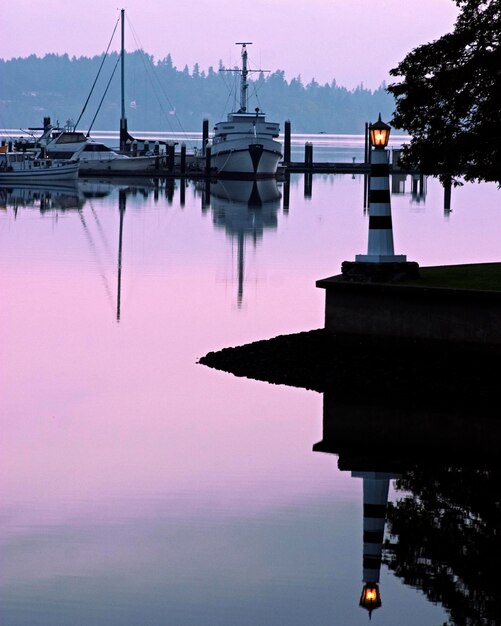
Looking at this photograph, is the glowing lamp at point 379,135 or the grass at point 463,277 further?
the glowing lamp at point 379,135

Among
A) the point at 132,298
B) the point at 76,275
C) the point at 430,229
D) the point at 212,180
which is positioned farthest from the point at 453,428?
Answer: the point at 212,180

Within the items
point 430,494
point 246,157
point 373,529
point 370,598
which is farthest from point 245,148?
point 370,598

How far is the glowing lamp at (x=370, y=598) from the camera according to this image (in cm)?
1028

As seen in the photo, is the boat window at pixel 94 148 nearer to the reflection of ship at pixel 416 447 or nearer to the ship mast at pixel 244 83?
the ship mast at pixel 244 83

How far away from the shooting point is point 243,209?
65.6 metres

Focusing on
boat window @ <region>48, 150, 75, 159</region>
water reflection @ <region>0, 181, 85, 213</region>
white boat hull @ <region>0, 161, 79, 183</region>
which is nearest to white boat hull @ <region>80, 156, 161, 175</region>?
boat window @ <region>48, 150, 75, 159</region>

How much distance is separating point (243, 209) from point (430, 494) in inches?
2066

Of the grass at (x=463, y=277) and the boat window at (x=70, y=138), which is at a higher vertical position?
the boat window at (x=70, y=138)

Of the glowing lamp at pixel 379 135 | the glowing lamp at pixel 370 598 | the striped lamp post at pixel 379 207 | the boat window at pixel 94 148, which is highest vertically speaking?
the boat window at pixel 94 148

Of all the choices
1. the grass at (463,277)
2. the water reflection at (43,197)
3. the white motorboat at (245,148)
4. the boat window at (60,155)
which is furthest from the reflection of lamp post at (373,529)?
the boat window at (60,155)

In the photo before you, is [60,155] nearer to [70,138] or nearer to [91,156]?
[91,156]

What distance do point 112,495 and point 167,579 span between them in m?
2.55

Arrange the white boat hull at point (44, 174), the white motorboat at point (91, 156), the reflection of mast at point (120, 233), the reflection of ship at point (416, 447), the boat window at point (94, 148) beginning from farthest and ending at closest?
the boat window at point (94, 148), the white motorboat at point (91, 156), the white boat hull at point (44, 174), the reflection of mast at point (120, 233), the reflection of ship at point (416, 447)

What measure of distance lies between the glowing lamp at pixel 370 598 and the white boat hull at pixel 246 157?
87709 mm
